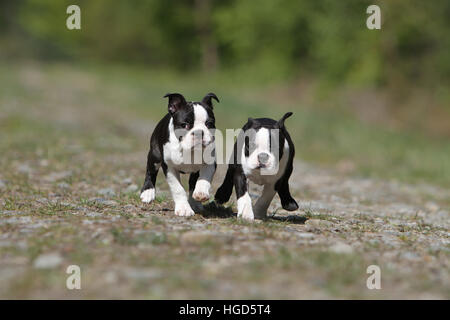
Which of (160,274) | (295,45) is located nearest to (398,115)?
(295,45)

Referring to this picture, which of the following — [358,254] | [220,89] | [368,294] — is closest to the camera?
[368,294]

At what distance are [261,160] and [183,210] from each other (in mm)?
1182

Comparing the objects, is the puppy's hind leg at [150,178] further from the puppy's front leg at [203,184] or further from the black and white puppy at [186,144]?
the puppy's front leg at [203,184]

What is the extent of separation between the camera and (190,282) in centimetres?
458

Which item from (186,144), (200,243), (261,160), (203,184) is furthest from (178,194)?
(200,243)

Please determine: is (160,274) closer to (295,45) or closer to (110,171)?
(110,171)

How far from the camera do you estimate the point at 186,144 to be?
21.8 feet

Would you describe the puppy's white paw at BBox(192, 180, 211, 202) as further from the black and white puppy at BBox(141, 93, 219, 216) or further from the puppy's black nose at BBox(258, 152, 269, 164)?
the puppy's black nose at BBox(258, 152, 269, 164)

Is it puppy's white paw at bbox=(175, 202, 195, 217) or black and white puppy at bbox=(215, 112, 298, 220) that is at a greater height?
black and white puppy at bbox=(215, 112, 298, 220)

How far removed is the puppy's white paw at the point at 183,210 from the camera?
7066 millimetres

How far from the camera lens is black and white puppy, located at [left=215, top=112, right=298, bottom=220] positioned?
6576mm

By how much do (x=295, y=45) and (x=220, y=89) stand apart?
7.05 metres

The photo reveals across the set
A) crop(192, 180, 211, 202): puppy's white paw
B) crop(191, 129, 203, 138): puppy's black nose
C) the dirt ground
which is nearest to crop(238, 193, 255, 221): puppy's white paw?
the dirt ground

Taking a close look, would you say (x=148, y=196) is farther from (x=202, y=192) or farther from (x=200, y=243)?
(x=200, y=243)
